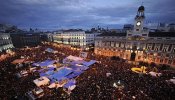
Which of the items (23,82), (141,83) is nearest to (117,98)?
(141,83)

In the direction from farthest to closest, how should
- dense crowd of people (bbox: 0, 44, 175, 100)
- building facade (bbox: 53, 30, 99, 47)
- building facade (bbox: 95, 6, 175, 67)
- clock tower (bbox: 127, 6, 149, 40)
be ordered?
building facade (bbox: 53, 30, 99, 47) < clock tower (bbox: 127, 6, 149, 40) < building facade (bbox: 95, 6, 175, 67) < dense crowd of people (bbox: 0, 44, 175, 100)

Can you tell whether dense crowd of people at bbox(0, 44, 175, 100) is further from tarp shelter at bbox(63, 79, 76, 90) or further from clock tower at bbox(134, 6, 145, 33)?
clock tower at bbox(134, 6, 145, 33)

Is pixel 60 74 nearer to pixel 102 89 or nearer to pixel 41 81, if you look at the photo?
pixel 41 81

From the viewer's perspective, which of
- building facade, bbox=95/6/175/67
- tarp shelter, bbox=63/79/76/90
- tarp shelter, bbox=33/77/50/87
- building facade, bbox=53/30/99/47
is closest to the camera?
tarp shelter, bbox=63/79/76/90

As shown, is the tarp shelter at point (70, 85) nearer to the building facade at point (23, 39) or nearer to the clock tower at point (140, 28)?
the clock tower at point (140, 28)

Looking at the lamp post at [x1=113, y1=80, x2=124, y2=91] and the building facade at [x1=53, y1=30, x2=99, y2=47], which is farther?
the building facade at [x1=53, y1=30, x2=99, y2=47]

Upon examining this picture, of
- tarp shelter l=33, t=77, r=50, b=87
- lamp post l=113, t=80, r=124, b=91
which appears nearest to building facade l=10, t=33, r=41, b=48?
tarp shelter l=33, t=77, r=50, b=87

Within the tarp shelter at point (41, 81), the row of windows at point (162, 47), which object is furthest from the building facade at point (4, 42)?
the row of windows at point (162, 47)

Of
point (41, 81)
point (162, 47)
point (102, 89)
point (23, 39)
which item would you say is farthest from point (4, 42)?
point (162, 47)

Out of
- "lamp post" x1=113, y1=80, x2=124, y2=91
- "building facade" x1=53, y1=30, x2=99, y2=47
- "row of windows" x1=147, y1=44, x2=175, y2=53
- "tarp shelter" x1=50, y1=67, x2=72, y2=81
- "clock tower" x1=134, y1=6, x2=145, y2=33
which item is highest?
"clock tower" x1=134, y1=6, x2=145, y2=33
